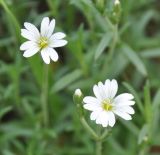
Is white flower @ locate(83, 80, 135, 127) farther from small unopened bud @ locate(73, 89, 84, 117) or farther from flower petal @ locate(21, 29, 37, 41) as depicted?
flower petal @ locate(21, 29, 37, 41)

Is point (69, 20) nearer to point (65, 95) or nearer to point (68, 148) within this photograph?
point (65, 95)

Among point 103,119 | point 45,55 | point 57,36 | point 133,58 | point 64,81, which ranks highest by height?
point 133,58

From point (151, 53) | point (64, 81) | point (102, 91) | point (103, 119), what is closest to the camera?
point (103, 119)

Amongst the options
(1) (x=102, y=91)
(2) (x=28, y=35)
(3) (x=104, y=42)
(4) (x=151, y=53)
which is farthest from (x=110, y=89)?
(4) (x=151, y=53)

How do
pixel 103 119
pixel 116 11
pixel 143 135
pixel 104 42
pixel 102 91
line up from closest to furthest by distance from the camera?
pixel 103 119, pixel 102 91, pixel 116 11, pixel 143 135, pixel 104 42

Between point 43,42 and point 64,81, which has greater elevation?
point 64,81

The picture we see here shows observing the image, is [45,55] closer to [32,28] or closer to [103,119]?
[32,28]

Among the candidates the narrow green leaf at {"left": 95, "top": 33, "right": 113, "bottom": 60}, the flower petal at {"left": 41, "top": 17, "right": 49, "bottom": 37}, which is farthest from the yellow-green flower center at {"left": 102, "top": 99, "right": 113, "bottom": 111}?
the narrow green leaf at {"left": 95, "top": 33, "right": 113, "bottom": 60}
